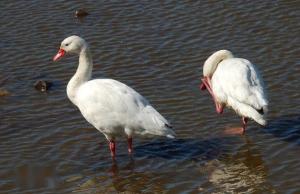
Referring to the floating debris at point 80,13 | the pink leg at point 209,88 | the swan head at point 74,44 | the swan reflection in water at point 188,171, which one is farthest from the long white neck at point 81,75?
the floating debris at point 80,13

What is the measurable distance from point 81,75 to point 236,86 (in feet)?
8.45

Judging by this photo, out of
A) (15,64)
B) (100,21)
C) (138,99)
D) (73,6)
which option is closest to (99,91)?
(138,99)

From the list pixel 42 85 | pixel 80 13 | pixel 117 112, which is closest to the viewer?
pixel 117 112

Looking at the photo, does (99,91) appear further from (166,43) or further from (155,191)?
(166,43)

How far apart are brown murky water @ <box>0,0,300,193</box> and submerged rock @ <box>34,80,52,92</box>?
0.15 metres

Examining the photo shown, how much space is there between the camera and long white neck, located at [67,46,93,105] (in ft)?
40.4

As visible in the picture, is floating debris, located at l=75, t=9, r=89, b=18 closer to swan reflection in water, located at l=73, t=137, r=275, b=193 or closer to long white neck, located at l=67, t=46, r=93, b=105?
long white neck, located at l=67, t=46, r=93, b=105

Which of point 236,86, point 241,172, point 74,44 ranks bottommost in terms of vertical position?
point 241,172

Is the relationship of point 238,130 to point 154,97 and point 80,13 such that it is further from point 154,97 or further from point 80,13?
point 80,13

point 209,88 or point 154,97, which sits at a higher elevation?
point 209,88

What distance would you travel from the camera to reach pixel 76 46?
12562 millimetres

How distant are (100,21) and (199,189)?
808 cm

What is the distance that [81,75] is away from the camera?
12.4 meters

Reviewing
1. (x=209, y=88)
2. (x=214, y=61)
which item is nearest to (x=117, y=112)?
(x=209, y=88)
